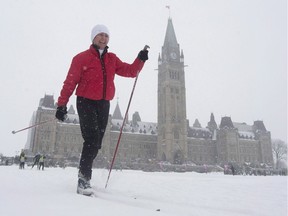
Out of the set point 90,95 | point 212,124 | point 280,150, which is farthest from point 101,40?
point 280,150

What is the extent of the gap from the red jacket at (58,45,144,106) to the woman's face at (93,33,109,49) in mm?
136

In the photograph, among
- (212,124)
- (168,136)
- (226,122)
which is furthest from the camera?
(212,124)

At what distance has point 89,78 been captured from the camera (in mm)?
3143

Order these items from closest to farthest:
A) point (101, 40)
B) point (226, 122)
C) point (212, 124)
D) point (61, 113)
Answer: point (61, 113)
point (101, 40)
point (226, 122)
point (212, 124)

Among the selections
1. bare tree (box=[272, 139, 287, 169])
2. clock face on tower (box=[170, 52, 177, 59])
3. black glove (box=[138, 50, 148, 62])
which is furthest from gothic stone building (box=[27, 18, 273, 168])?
black glove (box=[138, 50, 148, 62])

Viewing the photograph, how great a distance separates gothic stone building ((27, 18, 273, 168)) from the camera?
63000mm

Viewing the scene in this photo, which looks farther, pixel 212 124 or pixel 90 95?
pixel 212 124

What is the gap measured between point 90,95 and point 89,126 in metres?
0.34

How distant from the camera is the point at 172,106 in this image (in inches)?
2785

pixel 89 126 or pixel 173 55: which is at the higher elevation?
pixel 173 55

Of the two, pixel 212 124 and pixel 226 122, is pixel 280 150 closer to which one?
pixel 226 122

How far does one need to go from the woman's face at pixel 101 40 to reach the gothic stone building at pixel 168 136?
2277 inches

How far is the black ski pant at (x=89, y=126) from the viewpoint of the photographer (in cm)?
302

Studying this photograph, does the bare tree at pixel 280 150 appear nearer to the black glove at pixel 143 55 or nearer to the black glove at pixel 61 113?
the black glove at pixel 143 55
